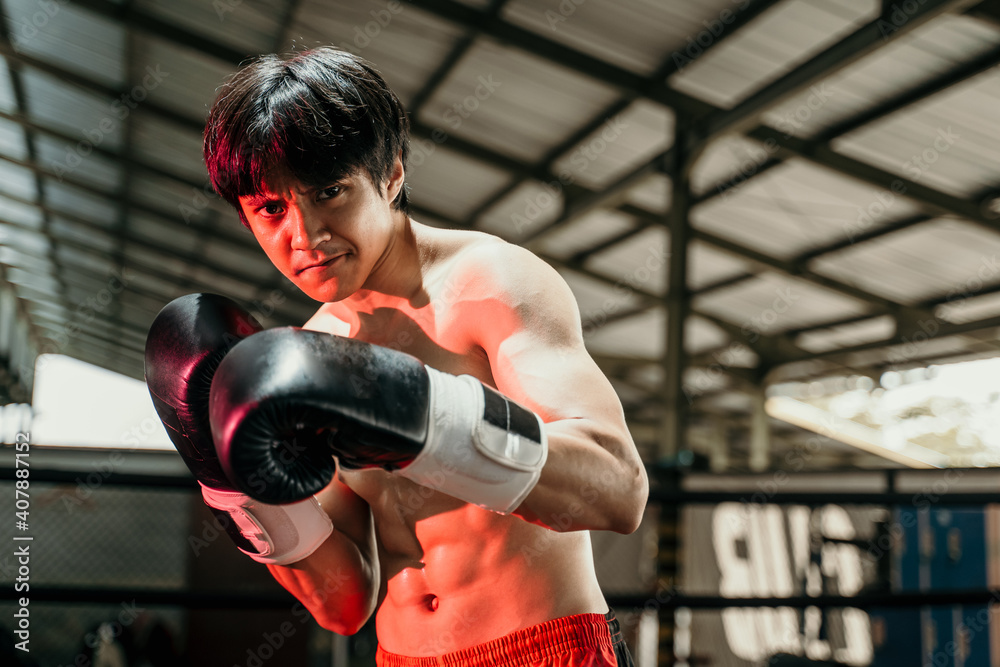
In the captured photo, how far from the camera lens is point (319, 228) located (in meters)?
0.85

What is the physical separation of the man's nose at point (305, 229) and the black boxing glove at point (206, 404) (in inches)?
6.5

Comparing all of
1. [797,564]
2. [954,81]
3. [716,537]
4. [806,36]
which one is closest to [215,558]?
[716,537]

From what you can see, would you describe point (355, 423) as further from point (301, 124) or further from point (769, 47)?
point (769, 47)

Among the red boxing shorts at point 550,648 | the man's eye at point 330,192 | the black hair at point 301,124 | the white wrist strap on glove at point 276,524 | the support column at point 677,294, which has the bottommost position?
the red boxing shorts at point 550,648

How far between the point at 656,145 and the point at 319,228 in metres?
5.69

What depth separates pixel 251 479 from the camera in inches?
26.5

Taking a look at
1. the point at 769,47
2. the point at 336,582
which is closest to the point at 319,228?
the point at 336,582

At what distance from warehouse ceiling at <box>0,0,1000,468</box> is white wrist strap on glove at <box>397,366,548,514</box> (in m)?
3.35

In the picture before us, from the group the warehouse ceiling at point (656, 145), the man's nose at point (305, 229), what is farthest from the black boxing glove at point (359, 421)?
the warehouse ceiling at point (656, 145)

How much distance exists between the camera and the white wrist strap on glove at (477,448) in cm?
69

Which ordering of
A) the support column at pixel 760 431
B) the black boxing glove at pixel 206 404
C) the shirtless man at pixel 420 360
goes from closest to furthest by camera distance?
the shirtless man at pixel 420 360, the black boxing glove at pixel 206 404, the support column at pixel 760 431

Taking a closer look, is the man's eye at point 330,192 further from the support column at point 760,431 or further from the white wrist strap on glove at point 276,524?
the support column at point 760,431

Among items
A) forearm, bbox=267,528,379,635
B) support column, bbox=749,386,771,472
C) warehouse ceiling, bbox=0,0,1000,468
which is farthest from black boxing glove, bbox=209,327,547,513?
support column, bbox=749,386,771,472

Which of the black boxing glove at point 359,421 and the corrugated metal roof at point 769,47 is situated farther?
the corrugated metal roof at point 769,47
